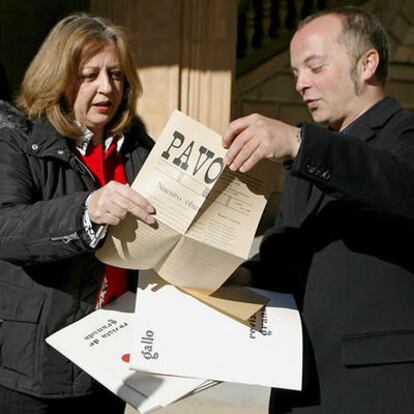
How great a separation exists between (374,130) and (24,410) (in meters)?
1.13

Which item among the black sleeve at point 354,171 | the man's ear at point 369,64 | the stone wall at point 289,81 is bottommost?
the black sleeve at point 354,171

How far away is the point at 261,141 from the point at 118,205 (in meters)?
0.35

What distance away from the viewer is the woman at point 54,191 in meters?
1.98

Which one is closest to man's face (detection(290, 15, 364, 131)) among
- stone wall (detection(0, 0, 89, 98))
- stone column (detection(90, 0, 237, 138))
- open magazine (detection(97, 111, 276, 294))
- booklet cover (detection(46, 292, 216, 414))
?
open magazine (detection(97, 111, 276, 294))

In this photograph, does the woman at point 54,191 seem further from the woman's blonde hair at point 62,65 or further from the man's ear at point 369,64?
the man's ear at point 369,64

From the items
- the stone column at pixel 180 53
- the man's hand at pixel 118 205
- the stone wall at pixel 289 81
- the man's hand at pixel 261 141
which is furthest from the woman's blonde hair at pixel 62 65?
the stone wall at pixel 289 81

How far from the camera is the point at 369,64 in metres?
1.97

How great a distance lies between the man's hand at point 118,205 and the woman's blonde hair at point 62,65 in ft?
1.36

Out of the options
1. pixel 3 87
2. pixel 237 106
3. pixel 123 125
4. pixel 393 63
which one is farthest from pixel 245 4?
pixel 123 125

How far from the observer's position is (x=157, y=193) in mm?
1816

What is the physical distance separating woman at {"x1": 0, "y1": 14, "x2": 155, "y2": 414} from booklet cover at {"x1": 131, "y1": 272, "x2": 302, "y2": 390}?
24 cm

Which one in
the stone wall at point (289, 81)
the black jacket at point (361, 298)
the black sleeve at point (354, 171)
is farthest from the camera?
the stone wall at point (289, 81)

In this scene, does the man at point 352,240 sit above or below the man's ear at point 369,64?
below

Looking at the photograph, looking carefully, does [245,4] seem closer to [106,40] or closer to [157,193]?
[106,40]
